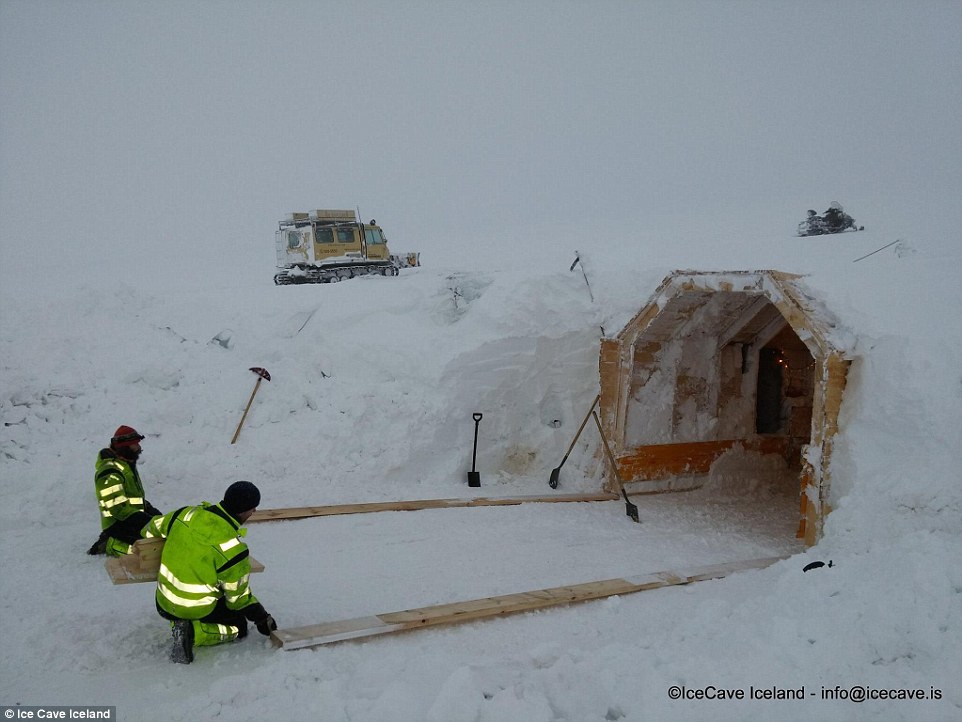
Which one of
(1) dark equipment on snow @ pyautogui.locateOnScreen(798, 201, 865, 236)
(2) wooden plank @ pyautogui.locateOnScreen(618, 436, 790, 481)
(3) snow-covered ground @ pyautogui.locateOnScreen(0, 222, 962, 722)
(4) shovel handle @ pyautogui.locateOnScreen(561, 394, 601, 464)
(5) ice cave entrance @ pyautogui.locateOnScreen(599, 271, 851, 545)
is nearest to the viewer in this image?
(3) snow-covered ground @ pyautogui.locateOnScreen(0, 222, 962, 722)

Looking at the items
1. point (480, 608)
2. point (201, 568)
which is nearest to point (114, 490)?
point (201, 568)

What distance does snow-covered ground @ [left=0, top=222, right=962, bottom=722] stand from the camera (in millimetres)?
3879

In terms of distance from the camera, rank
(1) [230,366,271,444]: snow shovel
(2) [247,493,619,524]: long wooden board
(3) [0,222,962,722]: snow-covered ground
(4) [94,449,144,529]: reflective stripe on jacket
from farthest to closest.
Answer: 1. (1) [230,366,271,444]: snow shovel
2. (2) [247,493,619,524]: long wooden board
3. (4) [94,449,144,529]: reflective stripe on jacket
4. (3) [0,222,962,722]: snow-covered ground

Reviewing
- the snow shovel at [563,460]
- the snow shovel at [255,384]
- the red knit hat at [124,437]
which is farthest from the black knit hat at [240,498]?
the snow shovel at [563,460]

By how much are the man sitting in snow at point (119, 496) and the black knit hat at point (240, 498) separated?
6.56 feet

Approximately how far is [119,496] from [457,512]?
3.19 metres

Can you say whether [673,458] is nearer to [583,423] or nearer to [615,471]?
[615,471]

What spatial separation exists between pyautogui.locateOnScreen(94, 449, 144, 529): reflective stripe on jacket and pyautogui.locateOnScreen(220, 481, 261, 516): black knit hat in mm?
1991

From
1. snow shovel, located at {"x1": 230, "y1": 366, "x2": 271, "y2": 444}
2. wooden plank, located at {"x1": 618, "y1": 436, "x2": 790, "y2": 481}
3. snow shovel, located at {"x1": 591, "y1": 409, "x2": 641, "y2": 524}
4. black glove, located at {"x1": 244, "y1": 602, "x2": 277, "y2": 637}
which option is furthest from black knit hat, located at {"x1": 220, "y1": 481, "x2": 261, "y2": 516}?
wooden plank, located at {"x1": 618, "y1": 436, "x2": 790, "y2": 481}

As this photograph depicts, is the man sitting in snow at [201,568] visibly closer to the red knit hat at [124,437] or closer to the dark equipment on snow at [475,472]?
the red knit hat at [124,437]

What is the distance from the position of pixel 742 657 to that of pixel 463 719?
1673 millimetres

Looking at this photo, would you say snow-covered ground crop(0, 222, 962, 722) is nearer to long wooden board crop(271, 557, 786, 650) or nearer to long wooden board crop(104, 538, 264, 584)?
long wooden board crop(271, 557, 786, 650)

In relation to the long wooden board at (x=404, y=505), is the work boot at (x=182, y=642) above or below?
above

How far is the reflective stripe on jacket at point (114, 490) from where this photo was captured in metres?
5.69
